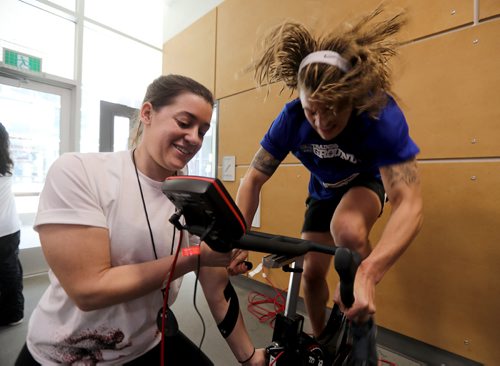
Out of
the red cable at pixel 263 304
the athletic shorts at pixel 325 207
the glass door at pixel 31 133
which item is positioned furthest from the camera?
the glass door at pixel 31 133

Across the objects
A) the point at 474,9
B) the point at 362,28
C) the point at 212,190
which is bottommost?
the point at 212,190

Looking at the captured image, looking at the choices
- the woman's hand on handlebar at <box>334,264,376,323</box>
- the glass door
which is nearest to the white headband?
the woman's hand on handlebar at <box>334,264,376,323</box>

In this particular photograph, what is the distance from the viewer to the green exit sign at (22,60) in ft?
8.93

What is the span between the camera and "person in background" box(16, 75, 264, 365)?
2.31 ft

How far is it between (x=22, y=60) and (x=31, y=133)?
74 cm

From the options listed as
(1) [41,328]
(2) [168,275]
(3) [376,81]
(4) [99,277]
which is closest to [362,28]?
(3) [376,81]

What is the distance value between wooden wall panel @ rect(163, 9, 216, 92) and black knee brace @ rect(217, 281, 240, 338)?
2.32 m

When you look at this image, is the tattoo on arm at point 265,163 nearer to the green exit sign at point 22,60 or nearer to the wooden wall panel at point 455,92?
the wooden wall panel at point 455,92

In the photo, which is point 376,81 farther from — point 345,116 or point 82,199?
point 82,199

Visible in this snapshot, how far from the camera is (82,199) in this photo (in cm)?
74

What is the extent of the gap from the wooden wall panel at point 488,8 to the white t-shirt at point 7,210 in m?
3.05

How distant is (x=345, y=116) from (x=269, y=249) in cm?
57

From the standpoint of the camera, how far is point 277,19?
1317 mm

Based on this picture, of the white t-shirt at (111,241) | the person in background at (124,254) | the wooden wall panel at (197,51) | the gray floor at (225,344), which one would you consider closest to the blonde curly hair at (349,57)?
the person in background at (124,254)
